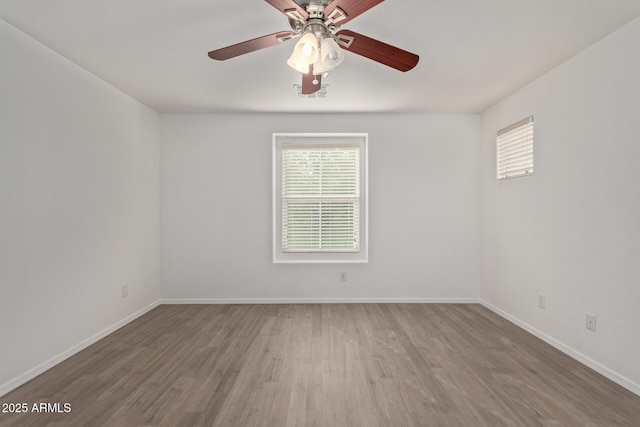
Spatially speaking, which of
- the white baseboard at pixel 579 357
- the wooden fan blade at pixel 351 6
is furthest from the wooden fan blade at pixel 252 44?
the white baseboard at pixel 579 357

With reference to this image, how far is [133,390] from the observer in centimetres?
227

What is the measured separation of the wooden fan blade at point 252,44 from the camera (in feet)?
6.24

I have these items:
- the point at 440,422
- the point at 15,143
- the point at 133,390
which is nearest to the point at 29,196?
the point at 15,143

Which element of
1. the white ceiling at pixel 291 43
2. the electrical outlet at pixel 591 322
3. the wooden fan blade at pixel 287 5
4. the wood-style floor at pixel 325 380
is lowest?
the wood-style floor at pixel 325 380

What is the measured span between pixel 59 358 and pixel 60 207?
119cm

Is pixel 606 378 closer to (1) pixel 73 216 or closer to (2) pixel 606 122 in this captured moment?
(2) pixel 606 122

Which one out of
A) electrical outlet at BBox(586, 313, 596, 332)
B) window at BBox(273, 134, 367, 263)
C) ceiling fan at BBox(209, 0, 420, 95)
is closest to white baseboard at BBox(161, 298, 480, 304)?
window at BBox(273, 134, 367, 263)

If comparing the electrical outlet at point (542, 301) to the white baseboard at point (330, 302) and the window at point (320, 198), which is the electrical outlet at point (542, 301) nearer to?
the white baseboard at point (330, 302)

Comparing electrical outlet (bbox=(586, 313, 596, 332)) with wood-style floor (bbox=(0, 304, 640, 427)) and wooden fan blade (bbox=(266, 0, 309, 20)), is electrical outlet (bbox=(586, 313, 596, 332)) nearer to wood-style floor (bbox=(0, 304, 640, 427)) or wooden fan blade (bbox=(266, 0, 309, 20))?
wood-style floor (bbox=(0, 304, 640, 427))

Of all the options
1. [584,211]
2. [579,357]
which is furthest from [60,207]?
[579,357]

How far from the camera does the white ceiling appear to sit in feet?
6.97

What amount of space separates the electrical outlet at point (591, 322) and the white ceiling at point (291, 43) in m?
2.06

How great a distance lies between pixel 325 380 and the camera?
2393 millimetres

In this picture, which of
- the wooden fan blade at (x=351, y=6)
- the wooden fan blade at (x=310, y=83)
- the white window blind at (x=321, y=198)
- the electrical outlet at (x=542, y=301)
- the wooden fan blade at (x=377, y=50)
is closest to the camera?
the wooden fan blade at (x=351, y=6)
